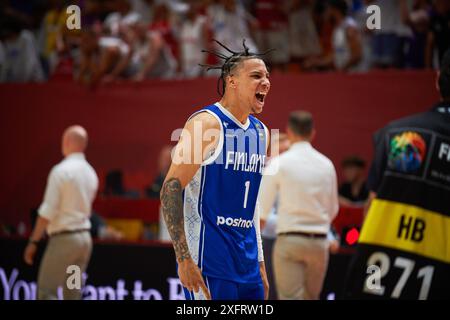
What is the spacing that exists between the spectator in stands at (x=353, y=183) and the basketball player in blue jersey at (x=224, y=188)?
5.08 m

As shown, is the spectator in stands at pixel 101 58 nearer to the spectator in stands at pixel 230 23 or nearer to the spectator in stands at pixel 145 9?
the spectator in stands at pixel 145 9

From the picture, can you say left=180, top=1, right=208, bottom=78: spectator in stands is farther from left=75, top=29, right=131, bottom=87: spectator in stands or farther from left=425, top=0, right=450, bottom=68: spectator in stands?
left=425, top=0, right=450, bottom=68: spectator in stands

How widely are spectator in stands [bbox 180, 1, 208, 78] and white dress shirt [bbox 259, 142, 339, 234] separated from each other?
4.25m

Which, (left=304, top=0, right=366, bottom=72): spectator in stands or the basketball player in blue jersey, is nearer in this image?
the basketball player in blue jersey

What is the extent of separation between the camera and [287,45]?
39.0 feet

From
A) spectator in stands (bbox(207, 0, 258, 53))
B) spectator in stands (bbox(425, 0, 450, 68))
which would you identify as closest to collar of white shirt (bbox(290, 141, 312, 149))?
spectator in stands (bbox(425, 0, 450, 68))

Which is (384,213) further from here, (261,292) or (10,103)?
(10,103)

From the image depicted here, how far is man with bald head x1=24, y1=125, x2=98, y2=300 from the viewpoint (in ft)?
28.7

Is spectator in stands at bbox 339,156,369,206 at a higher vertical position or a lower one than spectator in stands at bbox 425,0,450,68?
lower

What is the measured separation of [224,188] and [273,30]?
7.32 m

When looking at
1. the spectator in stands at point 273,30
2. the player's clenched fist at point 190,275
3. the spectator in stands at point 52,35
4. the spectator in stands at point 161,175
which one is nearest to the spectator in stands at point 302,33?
the spectator in stands at point 273,30

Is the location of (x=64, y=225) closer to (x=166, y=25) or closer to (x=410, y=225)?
(x=166, y=25)
